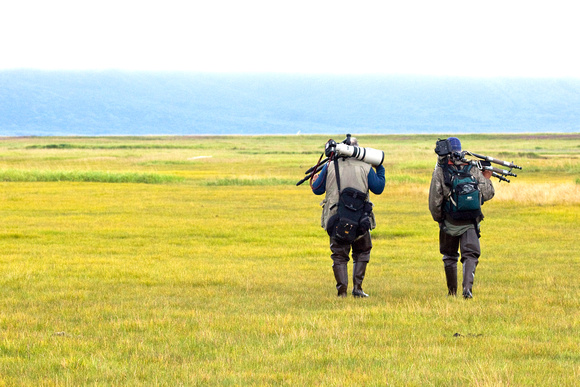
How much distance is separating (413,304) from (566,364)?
3174 millimetres

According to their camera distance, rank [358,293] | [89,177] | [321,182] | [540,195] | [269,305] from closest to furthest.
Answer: [269,305], [321,182], [358,293], [540,195], [89,177]

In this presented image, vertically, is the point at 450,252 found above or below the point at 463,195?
below

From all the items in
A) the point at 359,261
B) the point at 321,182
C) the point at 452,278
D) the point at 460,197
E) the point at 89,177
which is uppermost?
the point at 321,182

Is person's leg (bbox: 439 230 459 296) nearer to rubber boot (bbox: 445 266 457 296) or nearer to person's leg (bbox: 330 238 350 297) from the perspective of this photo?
rubber boot (bbox: 445 266 457 296)

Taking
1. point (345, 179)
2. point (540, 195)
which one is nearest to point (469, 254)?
point (345, 179)

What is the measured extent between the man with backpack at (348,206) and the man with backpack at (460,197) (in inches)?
29.7

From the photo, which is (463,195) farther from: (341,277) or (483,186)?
(341,277)

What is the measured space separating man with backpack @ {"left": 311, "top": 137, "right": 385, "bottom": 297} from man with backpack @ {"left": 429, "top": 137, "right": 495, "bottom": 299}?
75 centimetres

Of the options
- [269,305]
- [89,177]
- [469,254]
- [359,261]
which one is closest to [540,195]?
[469,254]

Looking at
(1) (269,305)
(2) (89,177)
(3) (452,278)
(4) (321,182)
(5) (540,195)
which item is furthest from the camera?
(2) (89,177)

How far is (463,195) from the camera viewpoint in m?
10.0

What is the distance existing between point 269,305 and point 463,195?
2.80 meters

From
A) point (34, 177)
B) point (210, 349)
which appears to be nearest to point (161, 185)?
point (34, 177)

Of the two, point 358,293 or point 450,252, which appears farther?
point 358,293
